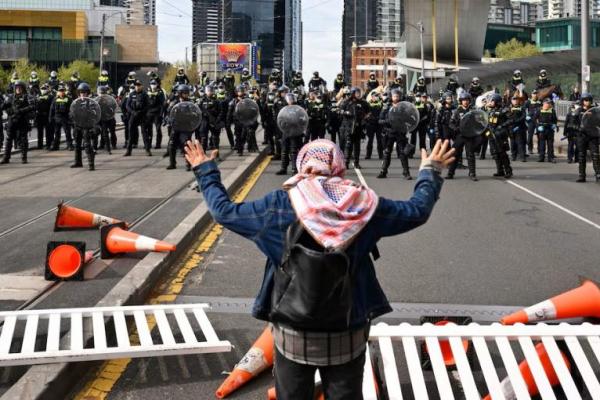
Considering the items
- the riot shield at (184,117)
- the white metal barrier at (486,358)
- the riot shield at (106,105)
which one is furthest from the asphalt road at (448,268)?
the riot shield at (106,105)

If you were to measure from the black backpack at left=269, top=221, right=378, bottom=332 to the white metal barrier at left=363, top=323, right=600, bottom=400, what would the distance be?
48.1 inches

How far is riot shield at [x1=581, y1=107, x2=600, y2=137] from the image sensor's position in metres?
15.4

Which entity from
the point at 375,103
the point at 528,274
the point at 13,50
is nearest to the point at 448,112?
the point at 375,103

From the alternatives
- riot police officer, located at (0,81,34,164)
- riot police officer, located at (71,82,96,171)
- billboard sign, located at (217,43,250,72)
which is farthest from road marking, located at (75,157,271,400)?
billboard sign, located at (217,43,250,72)

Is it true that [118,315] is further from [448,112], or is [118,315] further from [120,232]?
[448,112]

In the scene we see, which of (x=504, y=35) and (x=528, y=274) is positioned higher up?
(x=504, y=35)

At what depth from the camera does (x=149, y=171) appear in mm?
16734

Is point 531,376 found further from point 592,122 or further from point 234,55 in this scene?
point 234,55

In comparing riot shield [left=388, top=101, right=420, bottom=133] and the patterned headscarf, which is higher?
riot shield [left=388, top=101, right=420, bottom=133]

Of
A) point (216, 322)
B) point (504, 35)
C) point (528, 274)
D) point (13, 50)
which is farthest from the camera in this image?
point (504, 35)

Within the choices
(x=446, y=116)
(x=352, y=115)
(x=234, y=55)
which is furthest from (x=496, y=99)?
(x=234, y=55)

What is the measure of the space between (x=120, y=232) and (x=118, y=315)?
2.94 m

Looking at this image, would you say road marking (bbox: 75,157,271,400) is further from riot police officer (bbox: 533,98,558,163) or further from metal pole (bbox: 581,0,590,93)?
metal pole (bbox: 581,0,590,93)

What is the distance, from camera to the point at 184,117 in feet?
52.7
